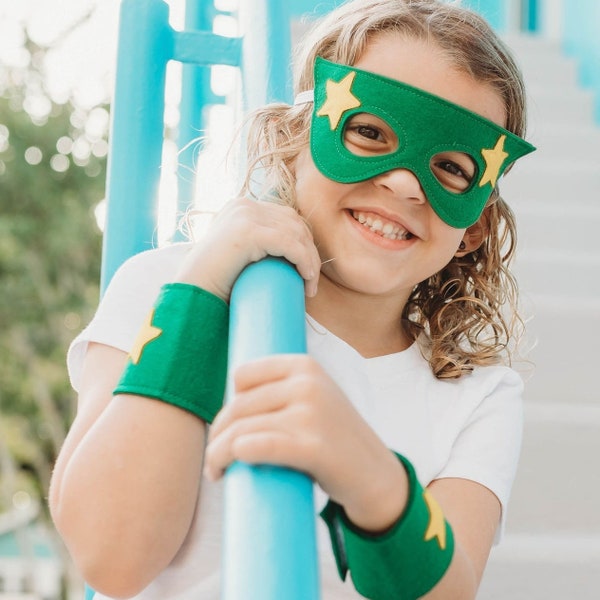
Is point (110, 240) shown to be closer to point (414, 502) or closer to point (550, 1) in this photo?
point (414, 502)

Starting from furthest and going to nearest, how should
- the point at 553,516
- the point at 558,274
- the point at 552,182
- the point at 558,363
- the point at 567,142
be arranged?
1. the point at 567,142
2. the point at 552,182
3. the point at 558,274
4. the point at 558,363
5. the point at 553,516

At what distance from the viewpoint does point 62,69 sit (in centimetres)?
997

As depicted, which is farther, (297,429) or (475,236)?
(475,236)

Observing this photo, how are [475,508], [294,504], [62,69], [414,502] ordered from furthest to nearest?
1. [62,69]
2. [475,508]
3. [414,502]
4. [294,504]

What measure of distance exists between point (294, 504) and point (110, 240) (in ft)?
2.87

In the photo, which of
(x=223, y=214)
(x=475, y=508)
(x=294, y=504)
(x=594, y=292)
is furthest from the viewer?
(x=594, y=292)

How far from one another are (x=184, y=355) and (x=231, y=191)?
0.61 metres

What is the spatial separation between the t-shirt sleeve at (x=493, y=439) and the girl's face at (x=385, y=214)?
9.3 inches

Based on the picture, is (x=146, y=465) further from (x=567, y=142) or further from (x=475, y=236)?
(x=567, y=142)

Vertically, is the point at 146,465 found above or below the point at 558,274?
above

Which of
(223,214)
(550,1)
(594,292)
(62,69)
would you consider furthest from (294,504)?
(62,69)

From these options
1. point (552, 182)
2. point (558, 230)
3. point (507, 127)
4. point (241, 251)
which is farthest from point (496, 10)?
point (241, 251)

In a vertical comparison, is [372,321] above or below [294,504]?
below

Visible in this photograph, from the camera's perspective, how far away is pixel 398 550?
0.71 m
